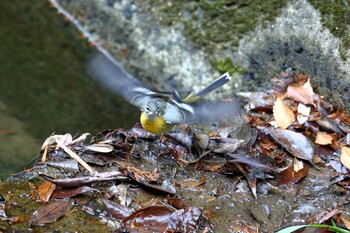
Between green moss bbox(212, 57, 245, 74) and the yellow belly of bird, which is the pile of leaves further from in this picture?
green moss bbox(212, 57, 245, 74)

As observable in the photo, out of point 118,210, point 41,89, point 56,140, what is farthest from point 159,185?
point 41,89

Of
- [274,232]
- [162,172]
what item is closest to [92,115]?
[162,172]

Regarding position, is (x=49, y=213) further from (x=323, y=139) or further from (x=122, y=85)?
(x=323, y=139)

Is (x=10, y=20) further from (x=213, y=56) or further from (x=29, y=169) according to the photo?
(x=29, y=169)

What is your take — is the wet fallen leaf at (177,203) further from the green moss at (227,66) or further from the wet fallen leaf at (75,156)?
the green moss at (227,66)

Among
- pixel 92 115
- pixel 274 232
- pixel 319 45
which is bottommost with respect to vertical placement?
pixel 92 115

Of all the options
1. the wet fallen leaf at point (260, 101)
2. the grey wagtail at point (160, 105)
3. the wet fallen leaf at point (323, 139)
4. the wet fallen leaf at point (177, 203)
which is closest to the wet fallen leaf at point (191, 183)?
the wet fallen leaf at point (177, 203)
